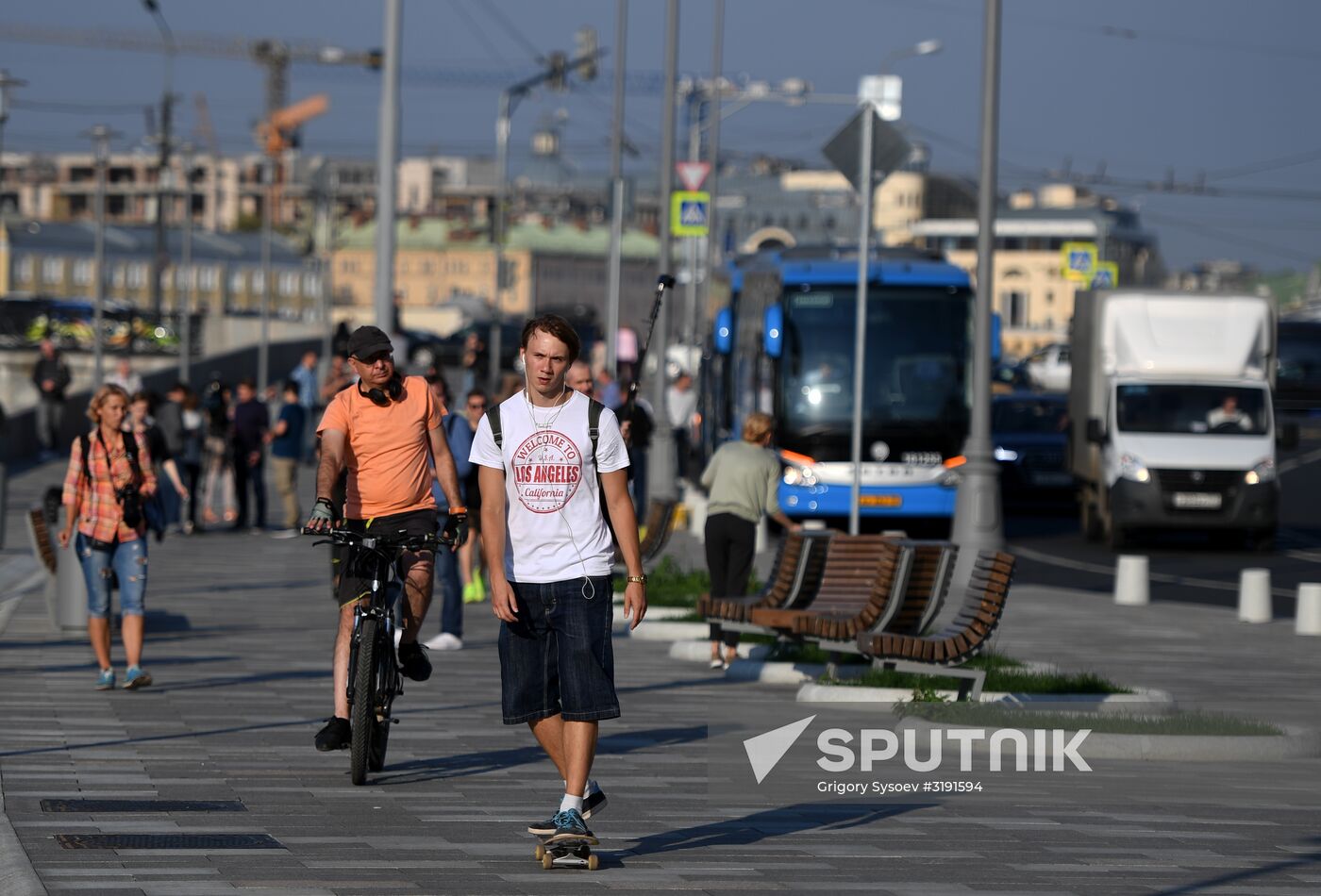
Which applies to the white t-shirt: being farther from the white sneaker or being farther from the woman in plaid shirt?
the white sneaker

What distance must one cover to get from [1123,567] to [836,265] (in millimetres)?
9948

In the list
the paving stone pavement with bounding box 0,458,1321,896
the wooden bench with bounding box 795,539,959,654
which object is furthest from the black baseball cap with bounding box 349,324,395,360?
the wooden bench with bounding box 795,539,959,654

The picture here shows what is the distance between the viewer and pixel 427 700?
1218 cm

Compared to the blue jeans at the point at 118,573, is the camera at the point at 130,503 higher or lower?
higher

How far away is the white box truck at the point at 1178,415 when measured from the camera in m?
27.7

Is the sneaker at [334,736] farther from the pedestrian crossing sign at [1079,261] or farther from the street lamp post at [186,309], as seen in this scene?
the pedestrian crossing sign at [1079,261]

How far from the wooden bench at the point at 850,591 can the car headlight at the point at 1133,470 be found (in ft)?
46.2

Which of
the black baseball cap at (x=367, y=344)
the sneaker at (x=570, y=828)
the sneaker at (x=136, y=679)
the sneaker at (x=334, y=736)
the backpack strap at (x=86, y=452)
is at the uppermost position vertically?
the black baseball cap at (x=367, y=344)

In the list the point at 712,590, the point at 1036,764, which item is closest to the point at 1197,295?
the point at 712,590

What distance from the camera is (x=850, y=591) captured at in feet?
46.5

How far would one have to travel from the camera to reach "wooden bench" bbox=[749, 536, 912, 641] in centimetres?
1280

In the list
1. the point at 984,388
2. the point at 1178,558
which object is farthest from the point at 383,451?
the point at 1178,558

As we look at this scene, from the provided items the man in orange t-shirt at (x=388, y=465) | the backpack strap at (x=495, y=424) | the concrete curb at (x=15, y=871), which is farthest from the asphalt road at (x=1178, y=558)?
the concrete curb at (x=15, y=871)

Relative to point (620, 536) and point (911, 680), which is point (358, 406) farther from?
point (911, 680)
